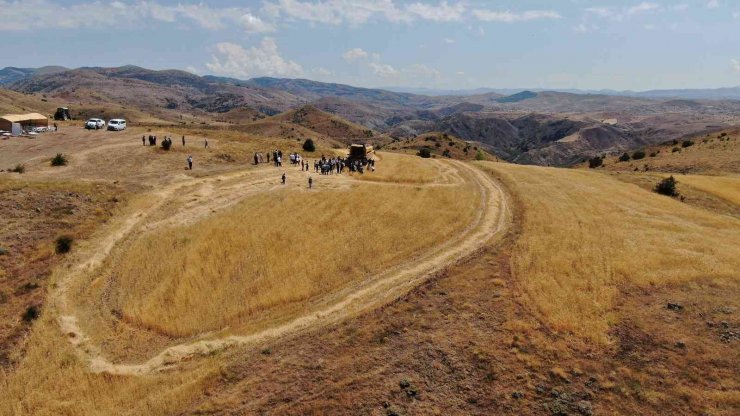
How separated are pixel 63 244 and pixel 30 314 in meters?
7.58

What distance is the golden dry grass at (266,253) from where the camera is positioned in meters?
24.5

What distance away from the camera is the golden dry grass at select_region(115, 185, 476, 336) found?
24.5m

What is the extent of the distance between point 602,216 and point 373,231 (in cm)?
2008

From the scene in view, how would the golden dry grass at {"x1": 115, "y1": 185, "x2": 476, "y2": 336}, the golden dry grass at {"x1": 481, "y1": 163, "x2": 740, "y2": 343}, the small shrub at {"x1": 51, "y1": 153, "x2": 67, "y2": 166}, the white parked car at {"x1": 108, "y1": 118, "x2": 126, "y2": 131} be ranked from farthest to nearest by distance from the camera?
the white parked car at {"x1": 108, "y1": 118, "x2": 126, "y2": 131} < the small shrub at {"x1": 51, "y1": 153, "x2": 67, "y2": 166} < the golden dry grass at {"x1": 115, "y1": 185, "x2": 476, "y2": 336} < the golden dry grass at {"x1": 481, "y1": 163, "x2": 740, "y2": 343}

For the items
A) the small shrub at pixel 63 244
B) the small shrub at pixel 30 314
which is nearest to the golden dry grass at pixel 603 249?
the small shrub at pixel 30 314

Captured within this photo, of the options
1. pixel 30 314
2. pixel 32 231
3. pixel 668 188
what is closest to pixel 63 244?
pixel 32 231

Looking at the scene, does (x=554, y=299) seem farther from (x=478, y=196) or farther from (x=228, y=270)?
(x=478, y=196)

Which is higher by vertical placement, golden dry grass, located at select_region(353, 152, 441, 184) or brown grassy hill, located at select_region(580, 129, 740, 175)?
brown grassy hill, located at select_region(580, 129, 740, 175)

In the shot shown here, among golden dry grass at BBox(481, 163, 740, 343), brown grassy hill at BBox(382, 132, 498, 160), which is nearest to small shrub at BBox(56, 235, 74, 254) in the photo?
golden dry grass at BBox(481, 163, 740, 343)

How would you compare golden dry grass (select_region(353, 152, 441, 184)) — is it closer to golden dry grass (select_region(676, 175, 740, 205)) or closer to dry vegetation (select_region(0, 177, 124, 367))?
dry vegetation (select_region(0, 177, 124, 367))

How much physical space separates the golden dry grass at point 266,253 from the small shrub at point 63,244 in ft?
13.2

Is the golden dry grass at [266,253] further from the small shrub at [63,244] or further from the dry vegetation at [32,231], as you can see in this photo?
the dry vegetation at [32,231]

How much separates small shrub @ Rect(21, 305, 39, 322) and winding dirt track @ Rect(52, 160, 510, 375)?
937mm

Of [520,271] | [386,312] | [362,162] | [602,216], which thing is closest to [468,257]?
[520,271]
